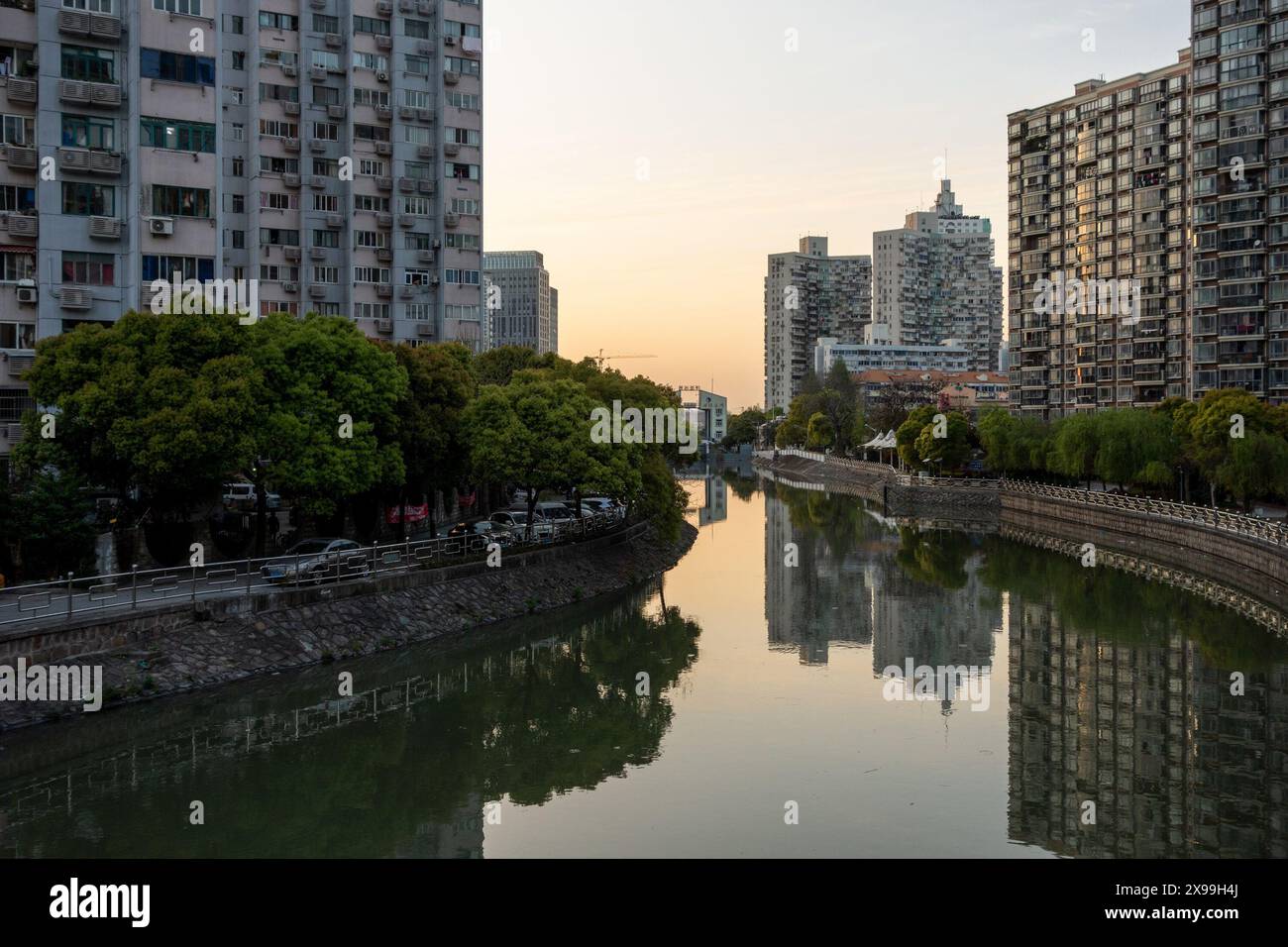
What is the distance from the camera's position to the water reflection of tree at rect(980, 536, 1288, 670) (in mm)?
35938

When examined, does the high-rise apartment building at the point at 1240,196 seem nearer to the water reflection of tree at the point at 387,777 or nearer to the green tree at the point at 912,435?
the green tree at the point at 912,435

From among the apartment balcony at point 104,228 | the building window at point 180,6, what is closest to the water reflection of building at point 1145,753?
the apartment balcony at point 104,228

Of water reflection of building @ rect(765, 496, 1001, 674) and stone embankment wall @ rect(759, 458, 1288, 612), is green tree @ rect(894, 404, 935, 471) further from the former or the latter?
water reflection of building @ rect(765, 496, 1001, 674)

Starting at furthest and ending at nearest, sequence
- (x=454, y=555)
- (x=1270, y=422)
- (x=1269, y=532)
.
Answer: (x=1270, y=422) < (x=1269, y=532) < (x=454, y=555)

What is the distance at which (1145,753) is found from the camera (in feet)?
81.5

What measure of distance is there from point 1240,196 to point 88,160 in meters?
71.9

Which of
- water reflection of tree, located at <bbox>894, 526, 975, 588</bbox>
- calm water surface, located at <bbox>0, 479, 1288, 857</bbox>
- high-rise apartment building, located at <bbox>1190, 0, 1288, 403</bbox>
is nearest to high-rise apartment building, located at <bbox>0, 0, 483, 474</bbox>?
water reflection of tree, located at <bbox>894, 526, 975, 588</bbox>

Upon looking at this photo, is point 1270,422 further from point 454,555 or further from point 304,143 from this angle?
point 304,143

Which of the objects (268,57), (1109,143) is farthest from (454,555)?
(1109,143)

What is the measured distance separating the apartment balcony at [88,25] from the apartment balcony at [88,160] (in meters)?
4.09

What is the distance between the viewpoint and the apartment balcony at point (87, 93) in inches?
1612

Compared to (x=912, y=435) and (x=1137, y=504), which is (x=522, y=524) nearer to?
(x=1137, y=504)
